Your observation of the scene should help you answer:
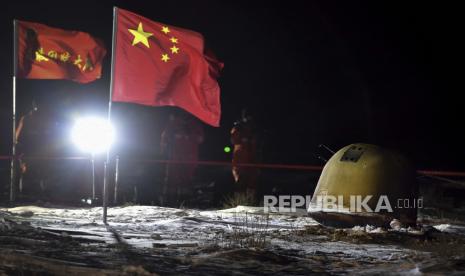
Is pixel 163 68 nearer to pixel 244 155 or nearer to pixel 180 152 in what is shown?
pixel 244 155

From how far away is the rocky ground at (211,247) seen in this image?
241 inches

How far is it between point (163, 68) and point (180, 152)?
6632 millimetres

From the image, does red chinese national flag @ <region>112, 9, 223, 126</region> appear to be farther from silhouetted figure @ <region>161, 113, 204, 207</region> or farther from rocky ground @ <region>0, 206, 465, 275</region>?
silhouetted figure @ <region>161, 113, 204, 207</region>

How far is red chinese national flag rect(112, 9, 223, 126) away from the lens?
34.9 ft

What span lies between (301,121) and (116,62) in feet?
81.9

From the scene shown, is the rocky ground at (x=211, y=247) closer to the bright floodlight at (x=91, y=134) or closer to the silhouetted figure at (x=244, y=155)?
the bright floodlight at (x=91, y=134)

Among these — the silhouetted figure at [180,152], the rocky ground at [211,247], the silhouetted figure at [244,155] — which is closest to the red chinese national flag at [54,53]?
the silhouetted figure at [180,152]

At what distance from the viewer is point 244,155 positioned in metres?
17.0

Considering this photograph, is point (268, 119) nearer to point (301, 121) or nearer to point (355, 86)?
point (301, 121)

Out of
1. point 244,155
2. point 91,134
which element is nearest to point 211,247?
point 91,134

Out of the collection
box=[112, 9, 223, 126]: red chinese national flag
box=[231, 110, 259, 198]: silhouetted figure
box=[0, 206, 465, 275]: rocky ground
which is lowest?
box=[0, 206, 465, 275]: rocky ground

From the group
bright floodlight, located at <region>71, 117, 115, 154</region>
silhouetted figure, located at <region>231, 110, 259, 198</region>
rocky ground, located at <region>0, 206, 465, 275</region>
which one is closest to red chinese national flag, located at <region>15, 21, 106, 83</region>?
bright floodlight, located at <region>71, 117, 115, 154</region>

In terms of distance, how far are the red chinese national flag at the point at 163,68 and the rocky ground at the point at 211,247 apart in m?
2.07

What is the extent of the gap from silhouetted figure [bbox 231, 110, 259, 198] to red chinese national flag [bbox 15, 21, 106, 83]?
4.57 metres
